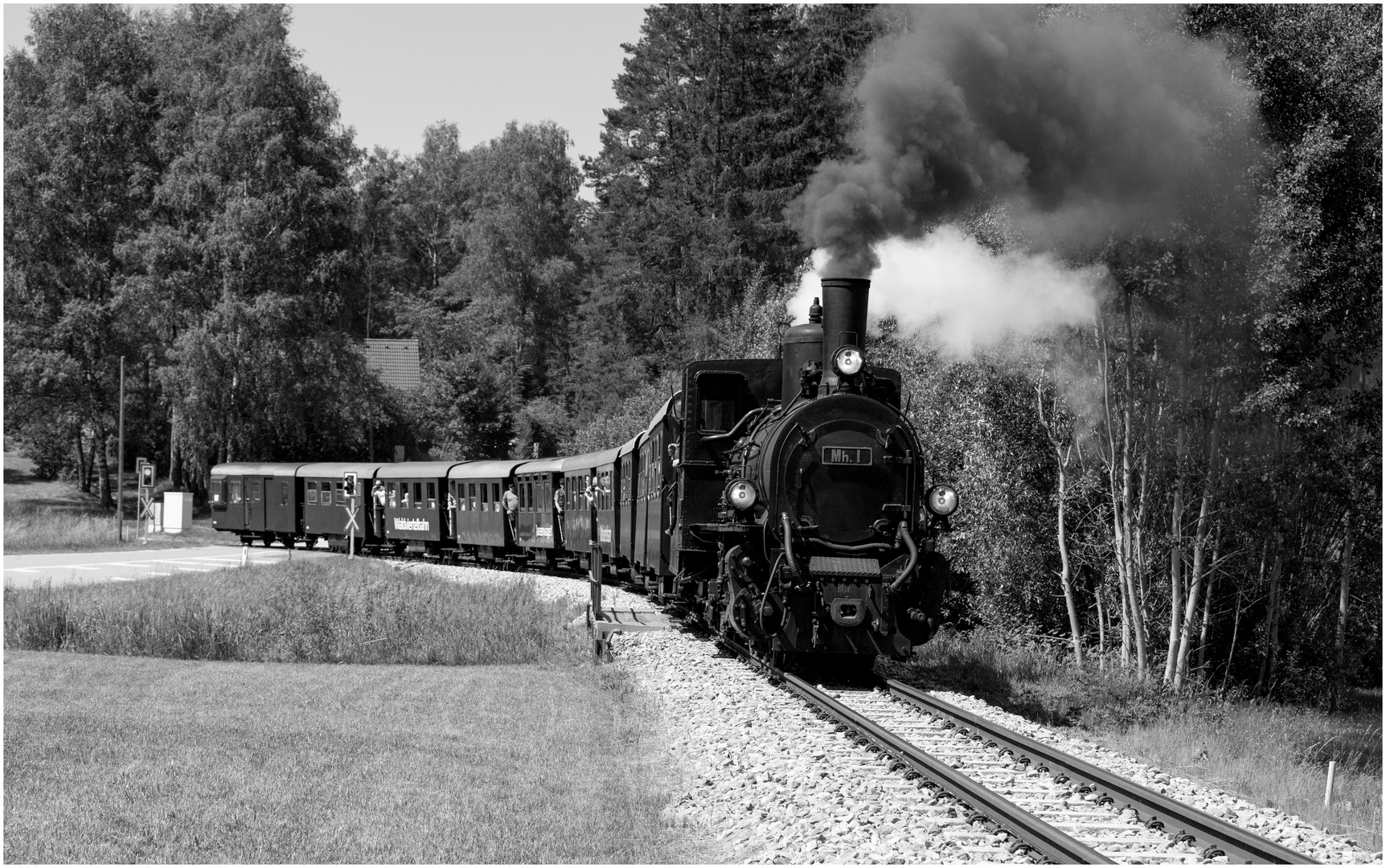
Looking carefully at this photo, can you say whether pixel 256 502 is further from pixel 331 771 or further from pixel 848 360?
pixel 331 771

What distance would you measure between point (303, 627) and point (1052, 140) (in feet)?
36.8

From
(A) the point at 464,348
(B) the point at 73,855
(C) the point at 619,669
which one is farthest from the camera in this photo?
(A) the point at 464,348

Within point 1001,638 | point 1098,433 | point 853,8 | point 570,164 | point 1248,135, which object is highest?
point 570,164

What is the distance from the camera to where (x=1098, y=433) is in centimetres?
2067

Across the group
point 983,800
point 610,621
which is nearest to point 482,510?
point 610,621

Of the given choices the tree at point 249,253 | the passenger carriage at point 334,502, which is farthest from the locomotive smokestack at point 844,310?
the tree at point 249,253

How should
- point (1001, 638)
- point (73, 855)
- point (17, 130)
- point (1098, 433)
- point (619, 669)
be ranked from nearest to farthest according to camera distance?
1. point (73, 855)
2. point (619, 669)
3. point (1098, 433)
4. point (1001, 638)
5. point (17, 130)

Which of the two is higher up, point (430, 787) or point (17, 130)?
point (17, 130)

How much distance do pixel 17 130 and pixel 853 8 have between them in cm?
3144

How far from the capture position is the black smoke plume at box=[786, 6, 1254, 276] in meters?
13.4

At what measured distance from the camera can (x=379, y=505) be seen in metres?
37.7

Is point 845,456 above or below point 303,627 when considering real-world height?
above

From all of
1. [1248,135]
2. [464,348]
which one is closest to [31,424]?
[464,348]

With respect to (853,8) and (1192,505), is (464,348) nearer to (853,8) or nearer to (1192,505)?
(853,8)
